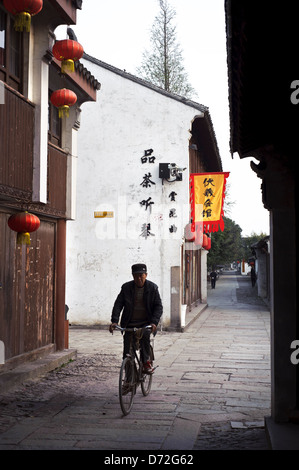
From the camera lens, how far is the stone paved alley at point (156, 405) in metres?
5.80

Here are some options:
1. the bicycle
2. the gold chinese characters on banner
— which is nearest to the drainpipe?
the bicycle

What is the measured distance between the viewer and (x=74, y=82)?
36.9 ft

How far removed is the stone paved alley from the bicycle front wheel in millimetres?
138

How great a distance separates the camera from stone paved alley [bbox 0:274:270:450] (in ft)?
19.0

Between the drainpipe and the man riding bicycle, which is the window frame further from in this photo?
the man riding bicycle

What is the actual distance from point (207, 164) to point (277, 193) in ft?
68.4

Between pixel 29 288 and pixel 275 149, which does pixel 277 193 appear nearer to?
pixel 275 149

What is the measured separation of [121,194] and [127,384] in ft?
33.5

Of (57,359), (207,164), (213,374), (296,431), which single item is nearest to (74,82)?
(57,359)

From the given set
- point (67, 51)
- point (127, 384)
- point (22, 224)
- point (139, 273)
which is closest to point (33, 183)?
point (22, 224)

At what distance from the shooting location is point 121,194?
1664 centimetres

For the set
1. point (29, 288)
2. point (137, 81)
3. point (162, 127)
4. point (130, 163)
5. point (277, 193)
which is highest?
point (137, 81)

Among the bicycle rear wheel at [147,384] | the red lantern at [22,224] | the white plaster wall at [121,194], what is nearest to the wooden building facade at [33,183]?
the red lantern at [22,224]
